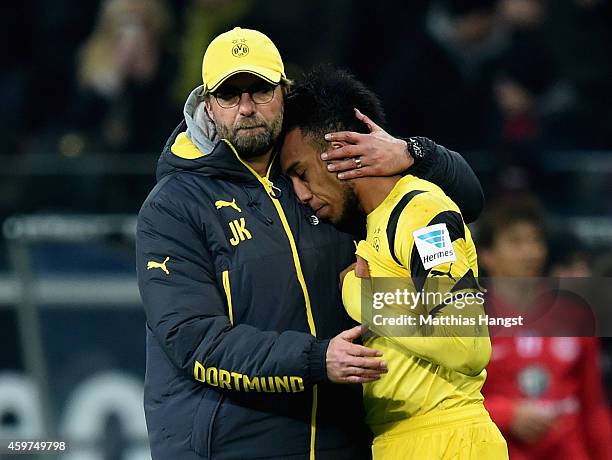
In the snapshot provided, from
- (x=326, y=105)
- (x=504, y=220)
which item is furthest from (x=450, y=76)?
(x=326, y=105)

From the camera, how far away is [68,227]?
678 cm

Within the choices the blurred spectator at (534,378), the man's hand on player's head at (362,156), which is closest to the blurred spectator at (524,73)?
the blurred spectator at (534,378)

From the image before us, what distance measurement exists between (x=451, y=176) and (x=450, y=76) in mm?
4197

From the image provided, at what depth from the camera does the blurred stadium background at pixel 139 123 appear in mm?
6609

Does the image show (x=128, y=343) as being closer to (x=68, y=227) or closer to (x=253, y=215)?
(x=68, y=227)

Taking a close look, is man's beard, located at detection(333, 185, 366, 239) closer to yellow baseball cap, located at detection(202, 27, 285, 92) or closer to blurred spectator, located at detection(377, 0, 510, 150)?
yellow baseball cap, located at detection(202, 27, 285, 92)

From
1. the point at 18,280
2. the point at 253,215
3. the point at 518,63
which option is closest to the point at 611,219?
the point at 518,63

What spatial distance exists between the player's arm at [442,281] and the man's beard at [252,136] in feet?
1.52

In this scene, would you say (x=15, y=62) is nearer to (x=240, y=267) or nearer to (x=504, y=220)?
(x=504, y=220)

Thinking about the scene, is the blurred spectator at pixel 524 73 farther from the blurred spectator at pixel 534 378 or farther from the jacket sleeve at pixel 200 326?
the jacket sleeve at pixel 200 326

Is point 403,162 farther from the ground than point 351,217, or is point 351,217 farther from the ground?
point 403,162

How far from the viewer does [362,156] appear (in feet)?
12.8

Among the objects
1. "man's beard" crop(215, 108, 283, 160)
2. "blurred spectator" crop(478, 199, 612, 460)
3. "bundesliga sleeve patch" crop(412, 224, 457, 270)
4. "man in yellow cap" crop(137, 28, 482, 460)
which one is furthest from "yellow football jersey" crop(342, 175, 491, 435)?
"blurred spectator" crop(478, 199, 612, 460)

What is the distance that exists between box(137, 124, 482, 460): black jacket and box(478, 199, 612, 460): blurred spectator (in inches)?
47.7
